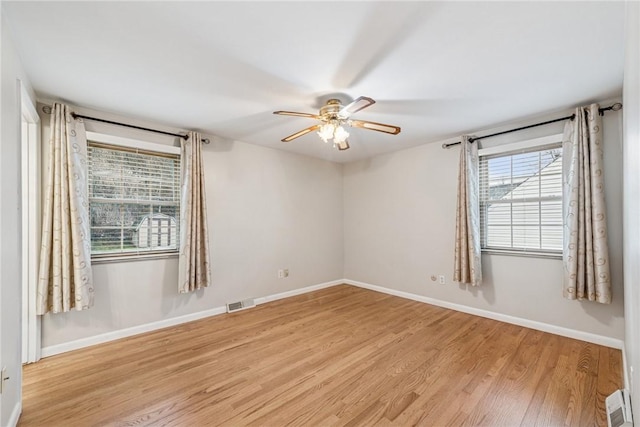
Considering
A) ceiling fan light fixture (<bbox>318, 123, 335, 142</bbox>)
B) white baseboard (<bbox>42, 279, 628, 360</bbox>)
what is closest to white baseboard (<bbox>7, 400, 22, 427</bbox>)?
white baseboard (<bbox>42, 279, 628, 360</bbox>)

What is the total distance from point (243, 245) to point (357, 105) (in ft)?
8.59

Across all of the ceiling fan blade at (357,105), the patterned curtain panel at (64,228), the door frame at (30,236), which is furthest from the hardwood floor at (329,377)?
the ceiling fan blade at (357,105)

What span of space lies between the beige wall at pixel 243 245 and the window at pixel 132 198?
16 cm

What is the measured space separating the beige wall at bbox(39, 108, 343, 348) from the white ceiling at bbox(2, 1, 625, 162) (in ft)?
3.21

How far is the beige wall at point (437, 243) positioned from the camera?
2.61 m

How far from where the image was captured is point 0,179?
1.42m

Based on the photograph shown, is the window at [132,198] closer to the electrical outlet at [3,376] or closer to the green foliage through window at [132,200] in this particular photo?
the green foliage through window at [132,200]

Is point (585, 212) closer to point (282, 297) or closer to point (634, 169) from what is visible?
point (634, 169)

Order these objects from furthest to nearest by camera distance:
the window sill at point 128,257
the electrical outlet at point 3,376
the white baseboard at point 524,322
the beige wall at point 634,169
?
1. the window sill at point 128,257
2. the white baseboard at point 524,322
3. the electrical outlet at point 3,376
4. the beige wall at point 634,169

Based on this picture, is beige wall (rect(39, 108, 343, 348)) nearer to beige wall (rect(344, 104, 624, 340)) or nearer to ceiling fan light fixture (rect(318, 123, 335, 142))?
beige wall (rect(344, 104, 624, 340))

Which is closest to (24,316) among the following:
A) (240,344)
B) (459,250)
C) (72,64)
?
(240,344)

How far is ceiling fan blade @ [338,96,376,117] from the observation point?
2.05 m

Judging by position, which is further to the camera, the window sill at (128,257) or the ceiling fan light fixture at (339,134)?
the window sill at (128,257)

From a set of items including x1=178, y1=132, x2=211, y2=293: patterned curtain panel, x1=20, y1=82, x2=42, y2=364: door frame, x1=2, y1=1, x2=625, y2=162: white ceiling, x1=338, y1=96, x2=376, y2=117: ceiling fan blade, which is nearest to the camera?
x1=2, y1=1, x2=625, y2=162: white ceiling
